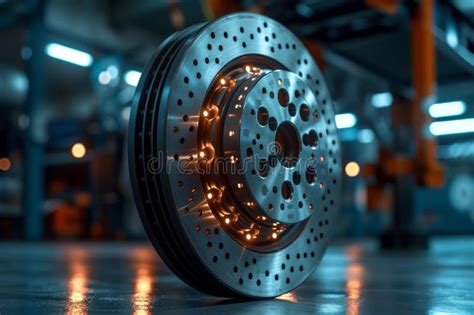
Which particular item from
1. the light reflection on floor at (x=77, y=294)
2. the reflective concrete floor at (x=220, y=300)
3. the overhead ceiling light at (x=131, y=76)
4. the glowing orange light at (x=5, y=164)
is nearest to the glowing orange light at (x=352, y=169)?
the overhead ceiling light at (x=131, y=76)

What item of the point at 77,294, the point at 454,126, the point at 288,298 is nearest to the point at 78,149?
the point at 454,126

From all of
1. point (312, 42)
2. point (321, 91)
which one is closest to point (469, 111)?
point (312, 42)

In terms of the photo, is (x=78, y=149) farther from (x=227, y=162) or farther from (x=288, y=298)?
(x=227, y=162)

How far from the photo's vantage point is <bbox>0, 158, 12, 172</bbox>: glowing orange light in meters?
13.0

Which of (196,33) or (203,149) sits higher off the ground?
(196,33)

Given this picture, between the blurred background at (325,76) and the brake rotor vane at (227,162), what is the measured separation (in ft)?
7.29

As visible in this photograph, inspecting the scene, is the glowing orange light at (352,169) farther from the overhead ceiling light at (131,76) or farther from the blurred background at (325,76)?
the overhead ceiling light at (131,76)

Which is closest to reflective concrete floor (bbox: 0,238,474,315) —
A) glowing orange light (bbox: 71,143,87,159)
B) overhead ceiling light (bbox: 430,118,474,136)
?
glowing orange light (bbox: 71,143,87,159)

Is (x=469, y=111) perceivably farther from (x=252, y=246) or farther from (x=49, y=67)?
(x=252, y=246)

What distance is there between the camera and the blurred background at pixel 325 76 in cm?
455

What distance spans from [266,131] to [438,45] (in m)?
4.12

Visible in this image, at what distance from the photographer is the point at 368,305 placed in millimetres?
1365

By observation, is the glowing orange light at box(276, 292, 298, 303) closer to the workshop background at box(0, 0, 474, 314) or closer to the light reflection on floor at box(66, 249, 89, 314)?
the workshop background at box(0, 0, 474, 314)

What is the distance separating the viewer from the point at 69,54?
994 centimetres
